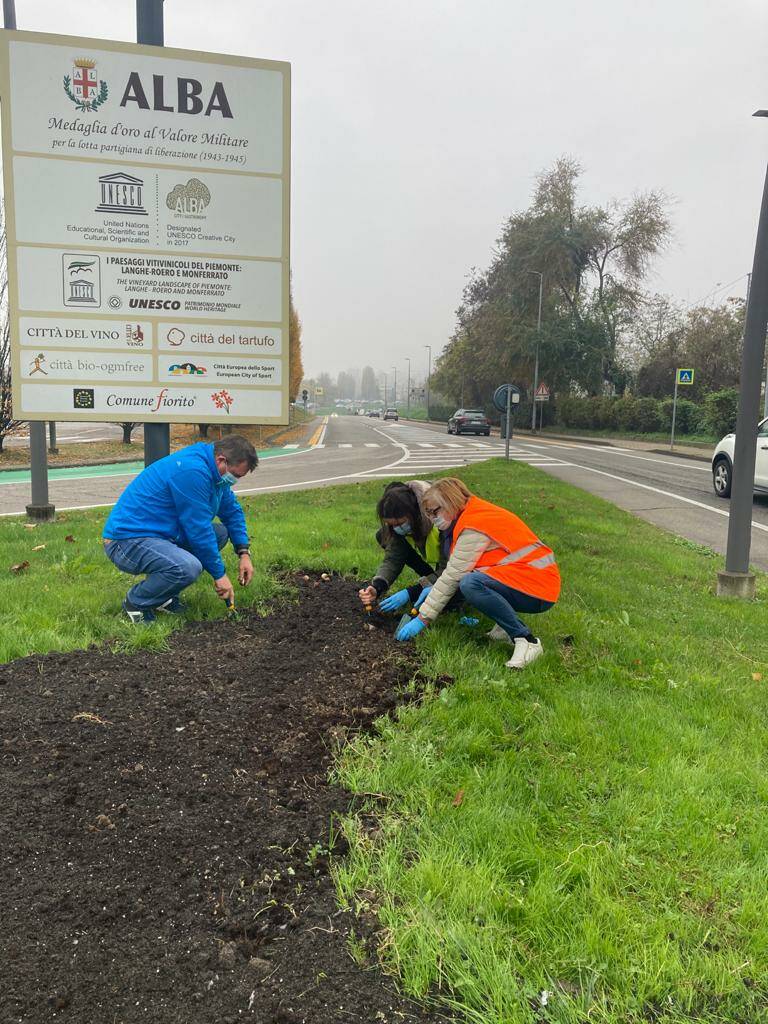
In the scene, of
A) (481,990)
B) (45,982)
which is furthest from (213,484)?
(481,990)

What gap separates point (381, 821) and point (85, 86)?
553cm

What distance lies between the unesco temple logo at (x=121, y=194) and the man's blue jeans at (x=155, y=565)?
8.81ft

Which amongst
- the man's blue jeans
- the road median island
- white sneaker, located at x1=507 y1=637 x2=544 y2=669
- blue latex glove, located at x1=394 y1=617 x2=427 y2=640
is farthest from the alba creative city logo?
white sneaker, located at x1=507 y1=637 x2=544 y2=669

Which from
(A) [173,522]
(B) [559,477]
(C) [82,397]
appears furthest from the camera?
(B) [559,477]

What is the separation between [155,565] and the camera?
4.27m

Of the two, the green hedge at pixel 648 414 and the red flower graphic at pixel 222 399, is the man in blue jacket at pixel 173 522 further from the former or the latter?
the green hedge at pixel 648 414

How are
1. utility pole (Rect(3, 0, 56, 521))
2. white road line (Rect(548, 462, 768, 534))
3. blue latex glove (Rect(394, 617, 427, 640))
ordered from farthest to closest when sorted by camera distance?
1. white road line (Rect(548, 462, 768, 534))
2. utility pole (Rect(3, 0, 56, 521))
3. blue latex glove (Rect(394, 617, 427, 640))

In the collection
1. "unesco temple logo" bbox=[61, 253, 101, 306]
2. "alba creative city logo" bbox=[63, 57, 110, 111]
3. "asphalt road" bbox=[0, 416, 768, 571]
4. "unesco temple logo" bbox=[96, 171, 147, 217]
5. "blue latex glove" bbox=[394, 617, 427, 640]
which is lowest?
"asphalt road" bbox=[0, 416, 768, 571]

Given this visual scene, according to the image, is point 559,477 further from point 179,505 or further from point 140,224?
point 179,505

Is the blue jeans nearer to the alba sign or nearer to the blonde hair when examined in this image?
A: the blonde hair

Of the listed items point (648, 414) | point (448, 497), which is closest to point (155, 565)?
point (448, 497)

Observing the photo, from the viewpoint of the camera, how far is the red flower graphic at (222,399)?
5785 millimetres

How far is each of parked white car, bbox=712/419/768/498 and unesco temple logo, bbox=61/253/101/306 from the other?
9.70 metres

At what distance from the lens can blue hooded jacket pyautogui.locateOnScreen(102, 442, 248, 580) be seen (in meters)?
4.25
